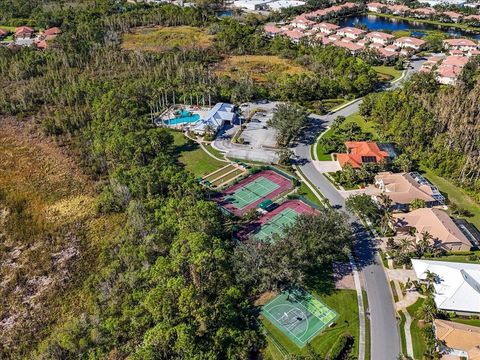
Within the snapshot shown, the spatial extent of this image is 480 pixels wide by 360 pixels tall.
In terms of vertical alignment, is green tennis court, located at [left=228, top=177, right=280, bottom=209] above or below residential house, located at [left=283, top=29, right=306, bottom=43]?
below

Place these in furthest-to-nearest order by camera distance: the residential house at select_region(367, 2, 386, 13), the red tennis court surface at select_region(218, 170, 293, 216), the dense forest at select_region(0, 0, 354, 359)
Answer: the residential house at select_region(367, 2, 386, 13) → the red tennis court surface at select_region(218, 170, 293, 216) → the dense forest at select_region(0, 0, 354, 359)

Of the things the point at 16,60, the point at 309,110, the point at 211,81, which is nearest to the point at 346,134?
the point at 309,110

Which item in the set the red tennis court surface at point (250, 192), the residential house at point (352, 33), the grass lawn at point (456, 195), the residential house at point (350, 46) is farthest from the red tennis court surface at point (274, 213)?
the residential house at point (352, 33)

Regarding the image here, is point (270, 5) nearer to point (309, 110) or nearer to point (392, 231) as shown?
point (309, 110)

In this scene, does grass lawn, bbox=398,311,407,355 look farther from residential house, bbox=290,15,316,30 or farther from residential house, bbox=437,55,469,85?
residential house, bbox=290,15,316,30

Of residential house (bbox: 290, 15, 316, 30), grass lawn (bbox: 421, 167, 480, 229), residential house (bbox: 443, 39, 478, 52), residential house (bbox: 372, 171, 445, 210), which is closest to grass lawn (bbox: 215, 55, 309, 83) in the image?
residential house (bbox: 290, 15, 316, 30)

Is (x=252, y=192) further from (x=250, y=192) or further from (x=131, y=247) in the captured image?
(x=131, y=247)

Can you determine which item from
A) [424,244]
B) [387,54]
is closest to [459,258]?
[424,244]
